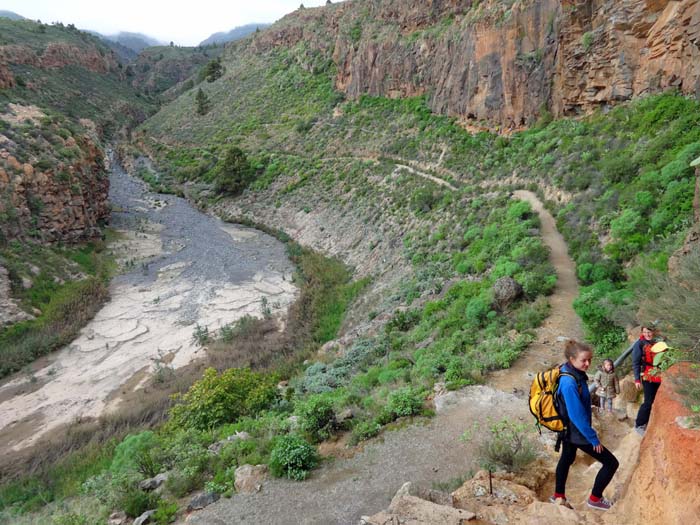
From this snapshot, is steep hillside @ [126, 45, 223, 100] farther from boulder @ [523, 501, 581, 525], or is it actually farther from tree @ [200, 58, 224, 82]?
boulder @ [523, 501, 581, 525]

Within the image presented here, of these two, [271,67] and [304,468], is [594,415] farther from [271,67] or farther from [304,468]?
[271,67]

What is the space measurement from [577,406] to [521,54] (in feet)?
82.6

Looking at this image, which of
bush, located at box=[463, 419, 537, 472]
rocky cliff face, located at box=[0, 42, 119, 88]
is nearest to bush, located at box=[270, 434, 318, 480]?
bush, located at box=[463, 419, 537, 472]

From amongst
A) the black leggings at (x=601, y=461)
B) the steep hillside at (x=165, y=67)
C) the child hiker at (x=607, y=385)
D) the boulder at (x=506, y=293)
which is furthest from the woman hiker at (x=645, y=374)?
the steep hillside at (x=165, y=67)

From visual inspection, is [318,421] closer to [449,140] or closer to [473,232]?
[473,232]

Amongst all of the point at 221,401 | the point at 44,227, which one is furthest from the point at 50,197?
the point at 221,401

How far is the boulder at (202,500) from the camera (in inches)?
274

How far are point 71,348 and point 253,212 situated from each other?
70.6 ft

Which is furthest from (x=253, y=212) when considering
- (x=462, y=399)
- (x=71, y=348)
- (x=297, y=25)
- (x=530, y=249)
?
(x=297, y=25)

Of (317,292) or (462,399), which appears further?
(317,292)

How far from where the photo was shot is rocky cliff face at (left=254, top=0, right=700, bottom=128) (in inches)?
631

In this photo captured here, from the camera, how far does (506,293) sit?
12.2 meters

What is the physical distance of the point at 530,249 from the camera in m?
14.0

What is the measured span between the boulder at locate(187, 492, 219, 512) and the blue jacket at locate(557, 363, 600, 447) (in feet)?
19.1
